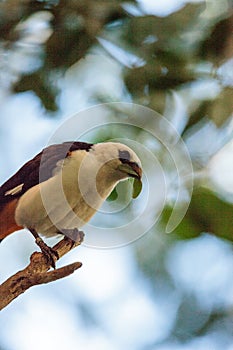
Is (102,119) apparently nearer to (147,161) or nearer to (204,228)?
(147,161)

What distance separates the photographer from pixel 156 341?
1.29 meters

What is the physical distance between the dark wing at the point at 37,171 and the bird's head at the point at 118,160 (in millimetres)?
17

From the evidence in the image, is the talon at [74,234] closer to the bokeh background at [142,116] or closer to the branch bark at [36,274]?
the branch bark at [36,274]

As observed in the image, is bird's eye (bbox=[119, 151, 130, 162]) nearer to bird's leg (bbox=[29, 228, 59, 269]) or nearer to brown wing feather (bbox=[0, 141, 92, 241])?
brown wing feather (bbox=[0, 141, 92, 241])

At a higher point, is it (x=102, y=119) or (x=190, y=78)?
(x=102, y=119)

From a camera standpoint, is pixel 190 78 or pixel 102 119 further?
pixel 190 78

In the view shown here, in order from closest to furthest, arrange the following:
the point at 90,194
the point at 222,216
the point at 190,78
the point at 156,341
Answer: the point at 90,194 < the point at 222,216 < the point at 190,78 < the point at 156,341

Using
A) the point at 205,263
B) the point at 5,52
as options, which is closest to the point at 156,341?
the point at 205,263

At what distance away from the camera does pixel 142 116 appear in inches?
41.0

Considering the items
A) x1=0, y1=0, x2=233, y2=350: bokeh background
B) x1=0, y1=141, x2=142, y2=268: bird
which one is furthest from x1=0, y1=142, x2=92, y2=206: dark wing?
x1=0, y1=0, x2=233, y2=350: bokeh background

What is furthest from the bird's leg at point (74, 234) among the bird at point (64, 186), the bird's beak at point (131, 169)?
the bird's beak at point (131, 169)

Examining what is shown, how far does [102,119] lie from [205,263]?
39 cm

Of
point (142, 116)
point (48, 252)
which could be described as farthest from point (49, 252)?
point (142, 116)

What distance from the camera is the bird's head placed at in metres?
0.82
